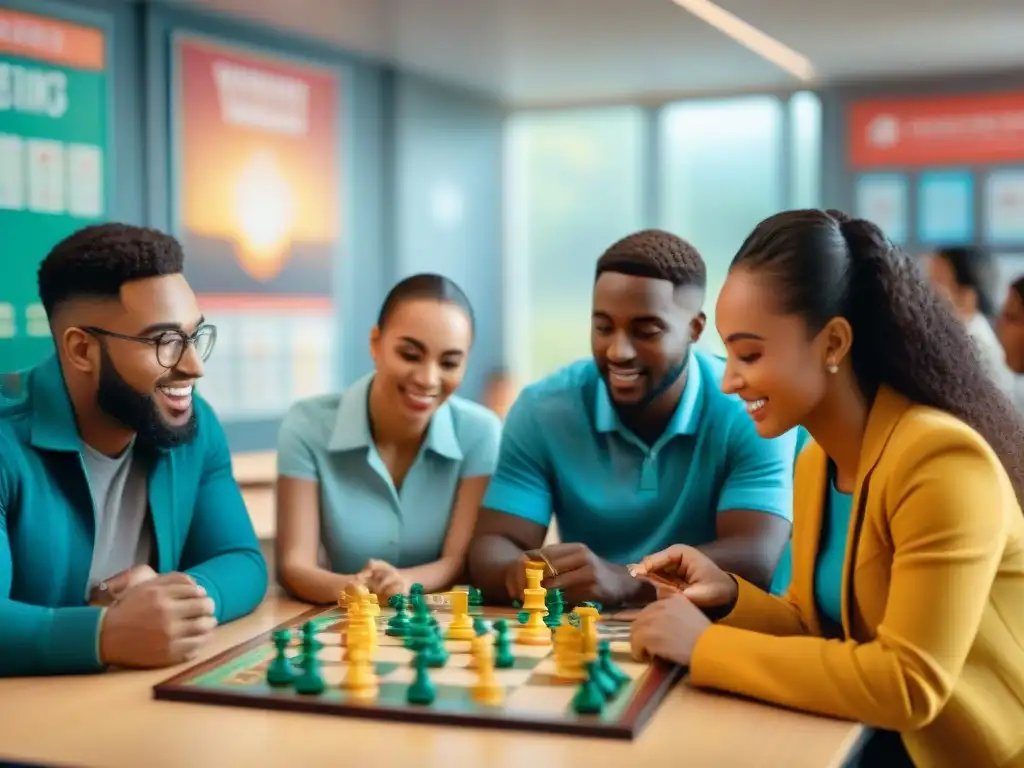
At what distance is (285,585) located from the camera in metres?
2.54

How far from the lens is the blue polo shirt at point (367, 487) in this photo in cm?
264

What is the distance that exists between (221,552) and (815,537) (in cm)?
111

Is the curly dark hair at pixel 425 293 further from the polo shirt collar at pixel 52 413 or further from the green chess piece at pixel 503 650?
the green chess piece at pixel 503 650

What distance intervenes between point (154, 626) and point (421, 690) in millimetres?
478

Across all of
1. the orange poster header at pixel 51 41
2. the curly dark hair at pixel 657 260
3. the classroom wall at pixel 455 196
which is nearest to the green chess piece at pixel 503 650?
the curly dark hair at pixel 657 260

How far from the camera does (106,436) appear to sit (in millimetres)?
2238

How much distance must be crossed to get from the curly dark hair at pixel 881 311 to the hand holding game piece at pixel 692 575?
16.5 inches

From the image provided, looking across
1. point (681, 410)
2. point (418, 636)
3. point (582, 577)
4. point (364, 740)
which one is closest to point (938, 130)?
point (681, 410)

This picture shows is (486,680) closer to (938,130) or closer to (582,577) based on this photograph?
(582,577)

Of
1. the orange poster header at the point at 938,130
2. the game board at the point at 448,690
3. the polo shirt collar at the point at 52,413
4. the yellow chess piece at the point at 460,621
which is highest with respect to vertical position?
the orange poster header at the point at 938,130

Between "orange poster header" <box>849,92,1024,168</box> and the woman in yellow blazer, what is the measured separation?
19.7 ft

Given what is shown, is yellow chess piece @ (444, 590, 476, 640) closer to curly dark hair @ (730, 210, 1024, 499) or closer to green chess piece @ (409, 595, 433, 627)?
green chess piece @ (409, 595, 433, 627)

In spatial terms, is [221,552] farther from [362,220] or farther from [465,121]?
[465,121]

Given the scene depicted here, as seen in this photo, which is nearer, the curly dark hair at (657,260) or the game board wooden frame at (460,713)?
the game board wooden frame at (460,713)
